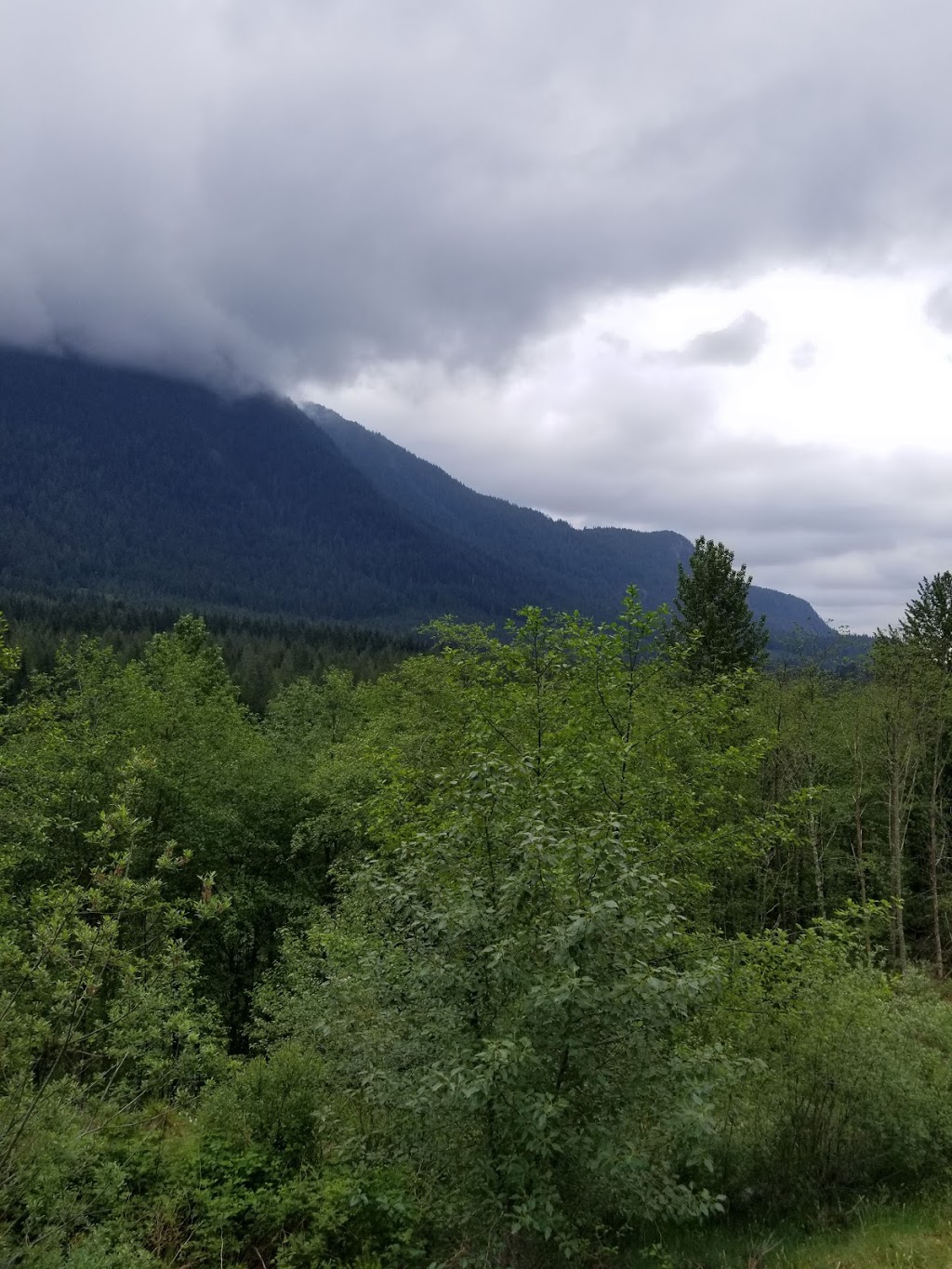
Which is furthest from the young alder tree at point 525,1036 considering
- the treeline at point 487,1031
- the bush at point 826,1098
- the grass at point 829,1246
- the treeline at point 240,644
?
the treeline at point 240,644

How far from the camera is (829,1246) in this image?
371 inches

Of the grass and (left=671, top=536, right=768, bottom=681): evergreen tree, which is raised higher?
(left=671, top=536, right=768, bottom=681): evergreen tree

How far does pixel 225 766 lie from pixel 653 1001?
68.1 feet

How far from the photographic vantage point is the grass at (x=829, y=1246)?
351 inches

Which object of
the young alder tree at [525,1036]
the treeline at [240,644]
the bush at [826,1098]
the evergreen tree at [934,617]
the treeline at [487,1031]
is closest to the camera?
the young alder tree at [525,1036]

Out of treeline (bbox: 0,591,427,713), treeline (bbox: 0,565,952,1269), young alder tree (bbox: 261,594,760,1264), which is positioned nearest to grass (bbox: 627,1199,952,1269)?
treeline (bbox: 0,565,952,1269)

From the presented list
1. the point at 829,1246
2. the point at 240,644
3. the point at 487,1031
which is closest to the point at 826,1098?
the point at 829,1246

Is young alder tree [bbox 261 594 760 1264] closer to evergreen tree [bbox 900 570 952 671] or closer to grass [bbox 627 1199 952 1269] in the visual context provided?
grass [bbox 627 1199 952 1269]

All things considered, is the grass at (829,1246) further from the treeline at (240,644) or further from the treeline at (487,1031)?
the treeline at (240,644)

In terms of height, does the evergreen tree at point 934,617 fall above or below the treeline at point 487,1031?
above

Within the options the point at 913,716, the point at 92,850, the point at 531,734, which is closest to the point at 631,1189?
the point at 531,734

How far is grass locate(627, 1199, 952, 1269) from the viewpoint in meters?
8.92

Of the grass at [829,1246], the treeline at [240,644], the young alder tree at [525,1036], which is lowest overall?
the grass at [829,1246]

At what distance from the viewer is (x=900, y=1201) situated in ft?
35.0
